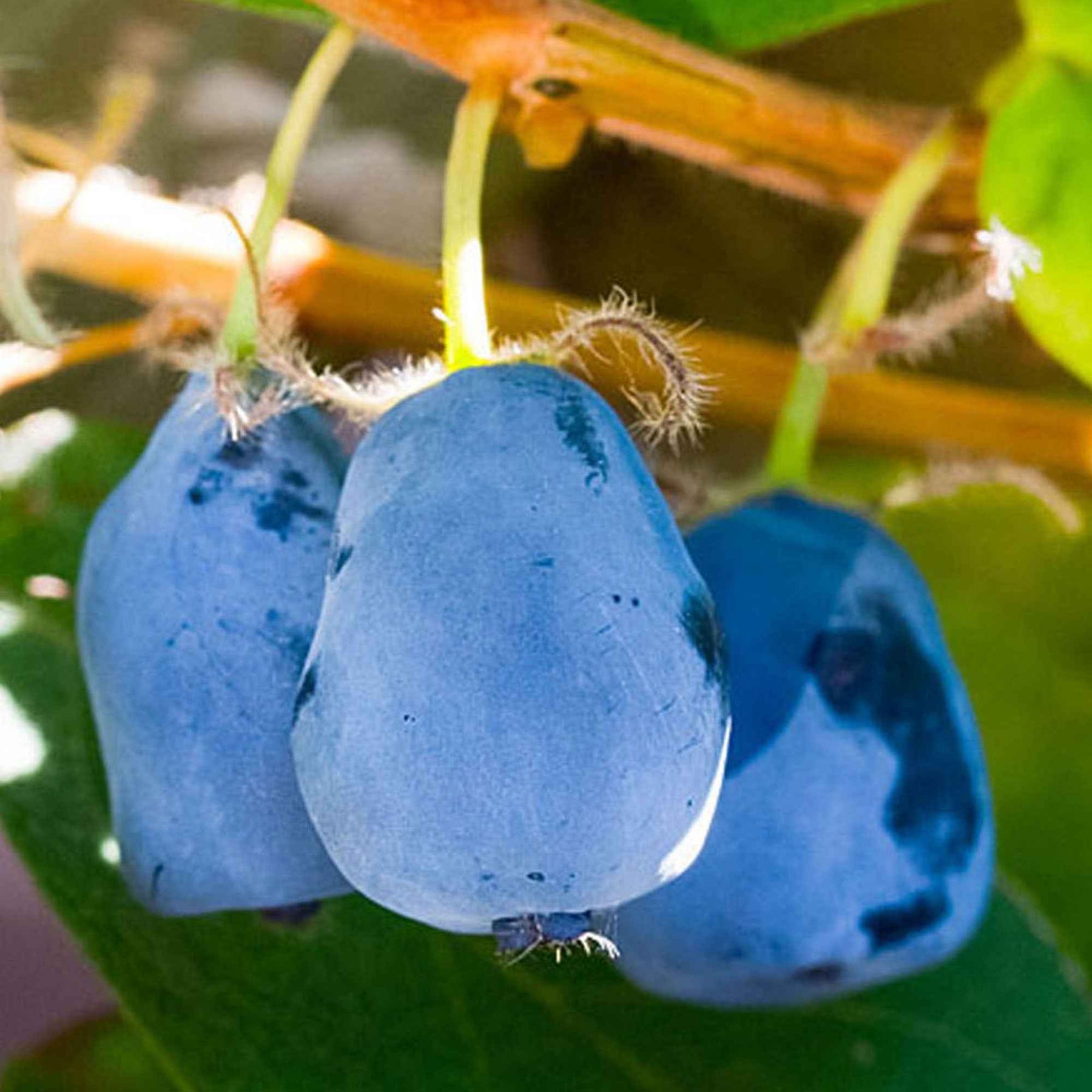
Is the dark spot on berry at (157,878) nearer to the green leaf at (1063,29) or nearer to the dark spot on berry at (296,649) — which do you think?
the dark spot on berry at (296,649)

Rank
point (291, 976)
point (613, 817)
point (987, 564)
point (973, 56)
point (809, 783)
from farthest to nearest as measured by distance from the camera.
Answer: point (987, 564) → point (973, 56) → point (291, 976) → point (809, 783) → point (613, 817)

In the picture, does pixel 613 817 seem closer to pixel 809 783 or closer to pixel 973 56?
pixel 809 783

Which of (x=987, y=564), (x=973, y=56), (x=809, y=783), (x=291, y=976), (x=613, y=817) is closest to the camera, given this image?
(x=613, y=817)

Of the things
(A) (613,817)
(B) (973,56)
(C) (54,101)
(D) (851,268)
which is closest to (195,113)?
(C) (54,101)

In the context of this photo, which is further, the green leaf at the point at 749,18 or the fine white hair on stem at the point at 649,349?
the green leaf at the point at 749,18

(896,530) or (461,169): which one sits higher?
(461,169)

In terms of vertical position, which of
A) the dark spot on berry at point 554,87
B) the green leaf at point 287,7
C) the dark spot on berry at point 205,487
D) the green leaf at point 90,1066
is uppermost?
the dark spot on berry at point 554,87

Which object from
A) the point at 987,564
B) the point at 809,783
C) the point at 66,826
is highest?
the point at 809,783

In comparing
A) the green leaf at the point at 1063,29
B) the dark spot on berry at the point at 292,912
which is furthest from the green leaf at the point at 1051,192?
the dark spot on berry at the point at 292,912
